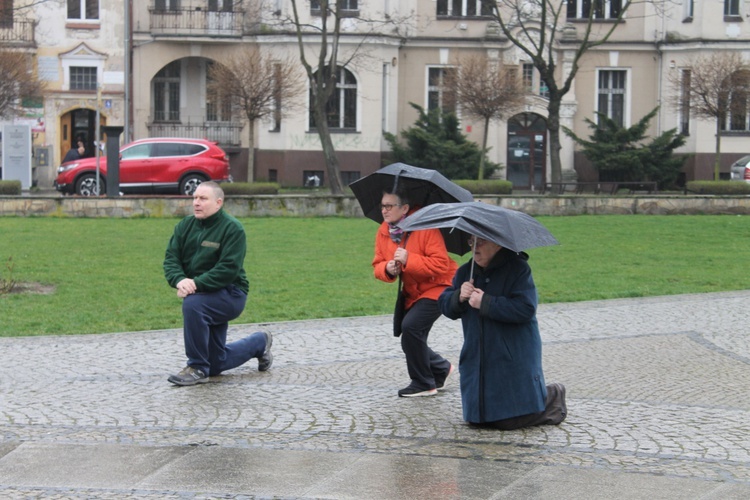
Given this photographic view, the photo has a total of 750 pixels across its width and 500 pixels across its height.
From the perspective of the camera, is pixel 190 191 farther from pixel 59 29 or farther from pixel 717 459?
pixel 717 459

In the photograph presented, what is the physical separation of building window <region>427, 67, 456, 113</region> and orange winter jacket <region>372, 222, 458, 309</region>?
105 ft

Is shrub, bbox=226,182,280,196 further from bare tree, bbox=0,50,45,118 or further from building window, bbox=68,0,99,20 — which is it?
building window, bbox=68,0,99,20

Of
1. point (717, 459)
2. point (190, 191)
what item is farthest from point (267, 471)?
point (190, 191)

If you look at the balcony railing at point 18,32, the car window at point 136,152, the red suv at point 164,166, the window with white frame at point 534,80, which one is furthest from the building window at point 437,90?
the balcony railing at point 18,32

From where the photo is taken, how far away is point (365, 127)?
41062mm

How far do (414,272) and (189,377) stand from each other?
6.61 feet

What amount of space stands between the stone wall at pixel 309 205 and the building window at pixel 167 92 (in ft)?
59.2

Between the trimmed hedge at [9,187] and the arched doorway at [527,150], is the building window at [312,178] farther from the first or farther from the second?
the trimmed hedge at [9,187]

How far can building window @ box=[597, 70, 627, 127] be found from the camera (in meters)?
43.6

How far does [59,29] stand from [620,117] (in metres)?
20.4

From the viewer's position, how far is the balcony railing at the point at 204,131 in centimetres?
4175

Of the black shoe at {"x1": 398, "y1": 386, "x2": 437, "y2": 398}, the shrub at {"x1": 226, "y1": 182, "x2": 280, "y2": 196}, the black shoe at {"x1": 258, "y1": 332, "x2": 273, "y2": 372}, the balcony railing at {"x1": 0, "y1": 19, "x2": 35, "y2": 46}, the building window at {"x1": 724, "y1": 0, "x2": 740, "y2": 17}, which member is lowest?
the black shoe at {"x1": 398, "y1": 386, "x2": 437, "y2": 398}

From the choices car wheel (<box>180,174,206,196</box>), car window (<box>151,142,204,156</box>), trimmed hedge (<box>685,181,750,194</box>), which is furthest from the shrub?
trimmed hedge (<box>685,181,750,194</box>)

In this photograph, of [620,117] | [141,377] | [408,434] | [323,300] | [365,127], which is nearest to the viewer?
[408,434]
